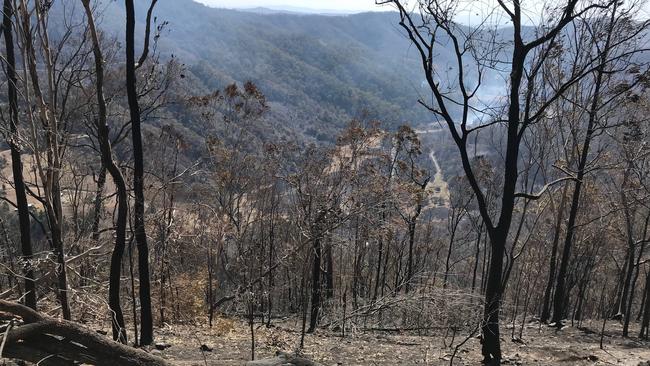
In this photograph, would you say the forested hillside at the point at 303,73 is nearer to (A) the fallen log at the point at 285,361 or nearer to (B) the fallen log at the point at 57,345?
(A) the fallen log at the point at 285,361

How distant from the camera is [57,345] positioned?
14.3ft

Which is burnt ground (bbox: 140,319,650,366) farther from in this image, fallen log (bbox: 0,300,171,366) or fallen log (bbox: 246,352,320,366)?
fallen log (bbox: 0,300,171,366)

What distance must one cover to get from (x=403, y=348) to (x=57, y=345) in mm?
8580

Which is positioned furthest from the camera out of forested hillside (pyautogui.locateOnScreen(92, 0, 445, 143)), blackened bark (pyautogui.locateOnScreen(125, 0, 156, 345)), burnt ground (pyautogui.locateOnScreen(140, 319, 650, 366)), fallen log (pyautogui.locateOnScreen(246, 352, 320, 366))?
forested hillside (pyautogui.locateOnScreen(92, 0, 445, 143))

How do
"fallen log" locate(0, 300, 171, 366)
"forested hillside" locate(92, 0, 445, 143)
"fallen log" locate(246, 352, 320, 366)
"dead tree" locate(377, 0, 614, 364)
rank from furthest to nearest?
"forested hillside" locate(92, 0, 445, 143)
"dead tree" locate(377, 0, 614, 364)
"fallen log" locate(246, 352, 320, 366)
"fallen log" locate(0, 300, 171, 366)

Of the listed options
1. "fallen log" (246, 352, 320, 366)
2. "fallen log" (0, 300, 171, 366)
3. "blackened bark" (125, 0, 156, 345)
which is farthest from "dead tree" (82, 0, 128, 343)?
"fallen log" (0, 300, 171, 366)

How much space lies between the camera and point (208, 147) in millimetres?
22797

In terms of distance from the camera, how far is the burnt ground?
31.0 feet

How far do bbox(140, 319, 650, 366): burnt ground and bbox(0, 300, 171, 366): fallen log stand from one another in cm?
337

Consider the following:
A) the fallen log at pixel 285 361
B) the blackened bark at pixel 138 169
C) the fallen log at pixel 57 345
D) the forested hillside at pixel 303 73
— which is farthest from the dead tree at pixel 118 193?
the forested hillside at pixel 303 73

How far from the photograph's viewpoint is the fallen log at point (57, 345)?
13.9ft

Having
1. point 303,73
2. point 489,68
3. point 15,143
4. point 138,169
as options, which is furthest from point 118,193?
point 303,73

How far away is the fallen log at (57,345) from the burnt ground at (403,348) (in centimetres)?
337

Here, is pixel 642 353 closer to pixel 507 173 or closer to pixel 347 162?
pixel 507 173
